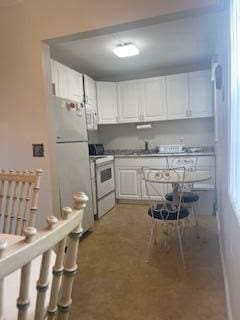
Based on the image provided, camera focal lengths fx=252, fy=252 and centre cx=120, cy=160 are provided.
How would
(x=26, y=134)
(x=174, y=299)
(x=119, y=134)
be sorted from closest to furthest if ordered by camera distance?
(x=174, y=299), (x=26, y=134), (x=119, y=134)

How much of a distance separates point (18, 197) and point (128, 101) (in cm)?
356

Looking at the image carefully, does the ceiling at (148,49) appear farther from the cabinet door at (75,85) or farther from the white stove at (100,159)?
the white stove at (100,159)

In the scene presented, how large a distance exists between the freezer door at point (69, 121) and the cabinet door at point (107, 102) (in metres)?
1.37

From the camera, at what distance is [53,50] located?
340 cm

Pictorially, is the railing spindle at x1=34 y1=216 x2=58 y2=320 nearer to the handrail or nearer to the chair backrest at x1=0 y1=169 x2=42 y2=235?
the handrail

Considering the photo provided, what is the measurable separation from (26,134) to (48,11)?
1.09m

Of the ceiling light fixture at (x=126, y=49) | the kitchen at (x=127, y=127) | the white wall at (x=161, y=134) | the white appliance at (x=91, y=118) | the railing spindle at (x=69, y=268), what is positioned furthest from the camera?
the white wall at (x=161, y=134)

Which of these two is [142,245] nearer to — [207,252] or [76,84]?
[207,252]

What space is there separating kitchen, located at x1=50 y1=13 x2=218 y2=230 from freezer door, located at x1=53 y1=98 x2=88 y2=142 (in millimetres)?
483

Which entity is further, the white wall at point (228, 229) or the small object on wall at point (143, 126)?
the small object on wall at point (143, 126)

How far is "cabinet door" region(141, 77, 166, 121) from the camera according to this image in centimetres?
448

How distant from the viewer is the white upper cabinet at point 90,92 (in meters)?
4.13

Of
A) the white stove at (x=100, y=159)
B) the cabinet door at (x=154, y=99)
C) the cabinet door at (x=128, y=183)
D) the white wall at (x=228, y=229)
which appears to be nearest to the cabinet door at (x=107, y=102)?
the cabinet door at (x=154, y=99)

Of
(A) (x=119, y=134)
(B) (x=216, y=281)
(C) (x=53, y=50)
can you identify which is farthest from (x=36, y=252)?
(A) (x=119, y=134)
